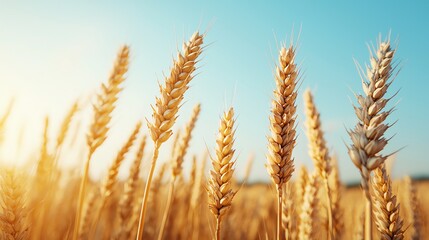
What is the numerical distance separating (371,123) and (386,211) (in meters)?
0.73

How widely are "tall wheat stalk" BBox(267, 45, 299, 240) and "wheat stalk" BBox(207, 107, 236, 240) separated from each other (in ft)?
0.80

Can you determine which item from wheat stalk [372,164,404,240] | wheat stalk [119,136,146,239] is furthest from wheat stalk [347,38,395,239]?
wheat stalk [119,136,146,239]

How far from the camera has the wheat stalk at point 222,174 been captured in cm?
195

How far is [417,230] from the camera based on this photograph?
380 centimetres

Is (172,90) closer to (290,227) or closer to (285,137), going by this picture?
(285,137)

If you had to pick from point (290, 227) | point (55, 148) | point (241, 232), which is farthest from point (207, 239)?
point (55, 148)

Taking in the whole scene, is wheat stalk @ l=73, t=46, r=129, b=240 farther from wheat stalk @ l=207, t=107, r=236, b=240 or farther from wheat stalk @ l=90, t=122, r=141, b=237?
wheat stalk @ l=207, t=107, r=236, b=240

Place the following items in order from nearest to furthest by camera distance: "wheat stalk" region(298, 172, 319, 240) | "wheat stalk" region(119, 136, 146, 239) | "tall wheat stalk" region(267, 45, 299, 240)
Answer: "tall wheat stalk" region(267, 45, 299, 240) → "wheat stalk" region(298, 172, 319, 240) → "wheat stalk" region(119, 136, 146, 239)

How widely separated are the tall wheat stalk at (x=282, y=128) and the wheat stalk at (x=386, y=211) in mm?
606

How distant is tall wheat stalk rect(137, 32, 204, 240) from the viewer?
193 centimetres

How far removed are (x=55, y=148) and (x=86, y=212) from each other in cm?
98

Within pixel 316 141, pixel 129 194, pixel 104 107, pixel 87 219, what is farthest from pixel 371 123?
pixel 87 219

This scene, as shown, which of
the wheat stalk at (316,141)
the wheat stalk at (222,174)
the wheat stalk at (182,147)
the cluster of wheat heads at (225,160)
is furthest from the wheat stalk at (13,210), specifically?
the wheat stalk at (316,141)

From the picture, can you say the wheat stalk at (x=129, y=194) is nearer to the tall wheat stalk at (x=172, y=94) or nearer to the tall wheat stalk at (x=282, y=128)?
the tall wheat stalk at (x=172, y=94)
